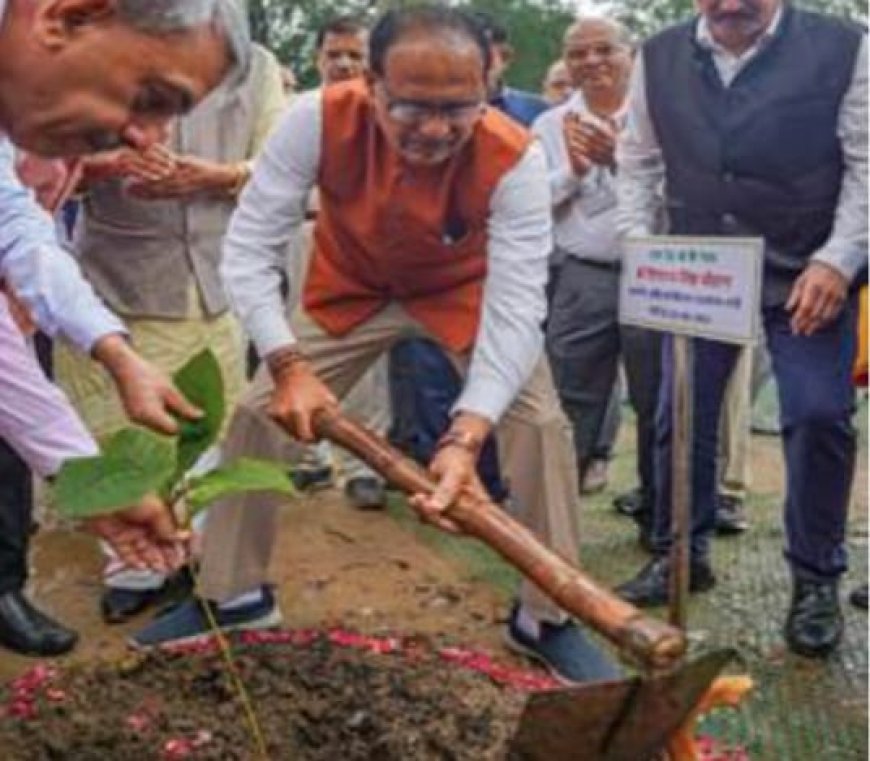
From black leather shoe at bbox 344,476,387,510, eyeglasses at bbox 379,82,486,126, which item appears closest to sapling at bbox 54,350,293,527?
eyeglasses at bbox 379,82,486,126

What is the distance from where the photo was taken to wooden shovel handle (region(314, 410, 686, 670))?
194 centimetres

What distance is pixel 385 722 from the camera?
247cm

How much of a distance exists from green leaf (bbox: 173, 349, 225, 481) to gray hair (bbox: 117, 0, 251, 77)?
2.37ft

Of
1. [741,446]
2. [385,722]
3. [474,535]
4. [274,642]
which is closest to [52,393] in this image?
[474,535]

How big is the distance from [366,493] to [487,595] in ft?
3.01

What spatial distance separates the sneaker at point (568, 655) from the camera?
290 cm

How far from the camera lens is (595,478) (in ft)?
15.5

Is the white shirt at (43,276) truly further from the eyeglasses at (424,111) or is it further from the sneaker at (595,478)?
the sneaker at (595,478)

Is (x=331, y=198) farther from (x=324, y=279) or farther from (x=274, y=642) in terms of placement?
(x=274, y=642)

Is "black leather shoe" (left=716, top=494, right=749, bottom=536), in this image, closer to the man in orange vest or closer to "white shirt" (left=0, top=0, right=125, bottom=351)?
the man in orange vest

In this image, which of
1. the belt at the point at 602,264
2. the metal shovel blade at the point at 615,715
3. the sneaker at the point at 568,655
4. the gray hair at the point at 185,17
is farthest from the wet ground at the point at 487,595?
the gray hair at the point at 185,17

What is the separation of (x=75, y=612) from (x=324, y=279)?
1058mm

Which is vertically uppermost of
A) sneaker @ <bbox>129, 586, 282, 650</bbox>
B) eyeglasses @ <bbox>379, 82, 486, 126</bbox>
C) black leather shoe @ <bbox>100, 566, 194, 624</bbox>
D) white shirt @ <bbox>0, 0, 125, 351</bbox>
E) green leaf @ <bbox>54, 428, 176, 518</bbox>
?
eyeglasses @ <bbox>379, 82, 486, 126</bbox>

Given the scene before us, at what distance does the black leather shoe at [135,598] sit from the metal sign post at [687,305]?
1241 mm
